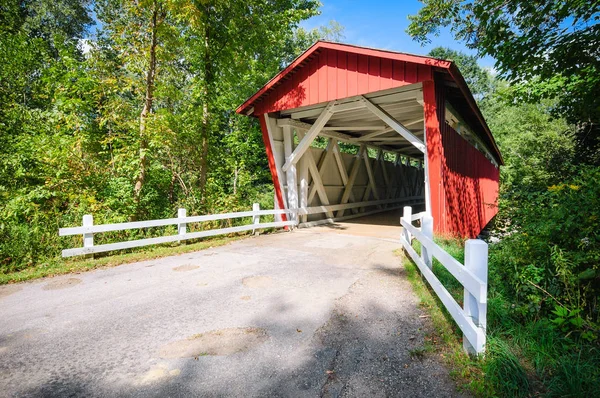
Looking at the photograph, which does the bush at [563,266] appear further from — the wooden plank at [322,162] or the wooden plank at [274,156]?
the wooden plank at [322,162]

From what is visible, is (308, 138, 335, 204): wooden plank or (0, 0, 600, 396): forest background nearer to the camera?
(0, 0, 600, 396): forest background

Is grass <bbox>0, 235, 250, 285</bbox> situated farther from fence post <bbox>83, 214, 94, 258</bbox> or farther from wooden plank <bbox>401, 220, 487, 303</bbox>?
wooden plank <bbox>401, 220, 487, 303</bbox>

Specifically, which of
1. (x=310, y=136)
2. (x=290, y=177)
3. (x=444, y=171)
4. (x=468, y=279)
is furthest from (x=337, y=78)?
(x=468, y=279)

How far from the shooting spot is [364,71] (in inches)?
305

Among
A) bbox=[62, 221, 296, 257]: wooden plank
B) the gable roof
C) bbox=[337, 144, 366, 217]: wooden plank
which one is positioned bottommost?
bbox=[62, 221, 296, 257]: wooden plank

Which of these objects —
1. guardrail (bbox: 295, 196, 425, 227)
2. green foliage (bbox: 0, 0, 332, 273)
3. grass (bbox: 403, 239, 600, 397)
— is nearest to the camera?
grass (bbox: 403, 239, 600, 397)

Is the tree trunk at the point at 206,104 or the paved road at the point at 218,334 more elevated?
the tree trunk at the point at 206,104

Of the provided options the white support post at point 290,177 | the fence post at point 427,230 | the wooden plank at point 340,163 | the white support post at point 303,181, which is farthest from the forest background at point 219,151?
the wooden plank at point 340,163

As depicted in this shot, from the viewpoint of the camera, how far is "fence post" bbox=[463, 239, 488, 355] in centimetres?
223

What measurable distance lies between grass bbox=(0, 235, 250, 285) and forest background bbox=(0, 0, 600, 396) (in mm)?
229

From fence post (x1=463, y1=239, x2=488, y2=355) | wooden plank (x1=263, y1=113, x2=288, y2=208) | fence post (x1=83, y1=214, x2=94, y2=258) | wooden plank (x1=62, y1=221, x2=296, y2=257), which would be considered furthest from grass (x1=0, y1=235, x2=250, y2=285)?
fence post (x1=463, y1=239, x2=488, y2=355)

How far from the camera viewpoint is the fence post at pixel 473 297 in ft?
7.33

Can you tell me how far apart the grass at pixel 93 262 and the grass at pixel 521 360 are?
217 inches

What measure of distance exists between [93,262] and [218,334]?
Result: 4190 mm
